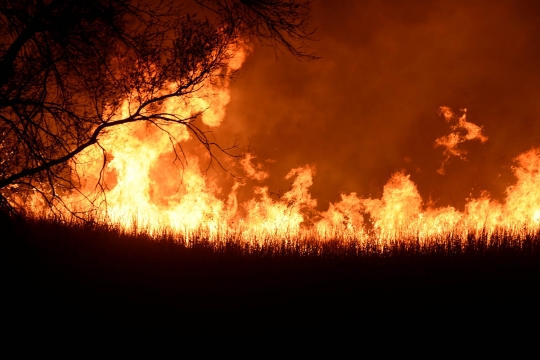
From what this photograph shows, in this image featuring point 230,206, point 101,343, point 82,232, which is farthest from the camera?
point 230,206

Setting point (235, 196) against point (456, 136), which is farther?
point (456, 136)

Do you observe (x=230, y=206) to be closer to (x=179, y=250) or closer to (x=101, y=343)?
(x=179, y=250)

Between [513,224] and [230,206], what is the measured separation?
7203mm

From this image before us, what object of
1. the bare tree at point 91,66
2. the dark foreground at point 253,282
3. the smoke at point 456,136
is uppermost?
the smoke at point 456,136

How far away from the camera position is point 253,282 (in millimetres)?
7637

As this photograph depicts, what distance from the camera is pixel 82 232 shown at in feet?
31.2

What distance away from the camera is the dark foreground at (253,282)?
21.2 ft

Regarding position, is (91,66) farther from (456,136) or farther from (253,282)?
(456,136)

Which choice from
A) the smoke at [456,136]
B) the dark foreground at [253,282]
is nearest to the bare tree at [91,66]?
the dark foreground at [253,282]

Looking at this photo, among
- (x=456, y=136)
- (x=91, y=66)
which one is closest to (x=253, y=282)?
(x=91, y=66)

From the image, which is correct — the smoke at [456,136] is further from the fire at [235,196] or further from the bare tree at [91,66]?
the bare tree at [91,66]

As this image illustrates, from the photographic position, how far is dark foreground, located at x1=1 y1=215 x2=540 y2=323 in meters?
6.47

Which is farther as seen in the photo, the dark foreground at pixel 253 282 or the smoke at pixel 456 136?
the smoke at pixel 456 136

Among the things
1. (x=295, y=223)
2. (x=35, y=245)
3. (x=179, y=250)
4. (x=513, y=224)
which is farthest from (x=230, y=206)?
(x=513, y=224)
